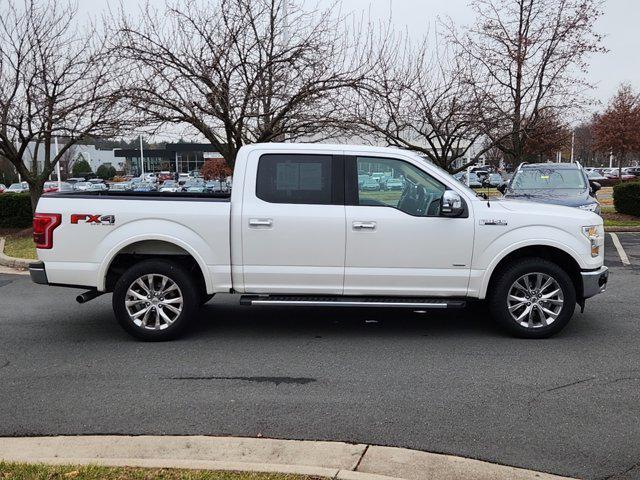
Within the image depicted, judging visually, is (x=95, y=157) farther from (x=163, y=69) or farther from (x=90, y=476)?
(x=90, y=476)

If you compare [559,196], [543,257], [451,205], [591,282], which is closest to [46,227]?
[451,205]

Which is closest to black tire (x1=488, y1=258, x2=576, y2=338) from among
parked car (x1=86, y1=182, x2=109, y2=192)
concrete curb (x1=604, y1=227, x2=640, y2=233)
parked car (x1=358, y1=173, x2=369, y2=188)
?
parked car (x1=358, y1=173, x2=369, y2=188)

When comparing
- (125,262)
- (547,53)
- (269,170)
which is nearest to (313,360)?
(269,170)

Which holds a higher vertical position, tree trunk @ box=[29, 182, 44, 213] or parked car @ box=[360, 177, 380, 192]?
parked car @ box=[360, 177, 380, 192]

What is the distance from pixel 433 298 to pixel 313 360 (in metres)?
1.44

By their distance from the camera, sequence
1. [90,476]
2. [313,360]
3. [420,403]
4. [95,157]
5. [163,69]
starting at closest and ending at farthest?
[90,476]
[420,403]
[313,360]
[163,69]
[95,157]

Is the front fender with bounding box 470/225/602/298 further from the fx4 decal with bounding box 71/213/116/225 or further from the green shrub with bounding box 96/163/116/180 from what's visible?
the green shrub with bounding box 96/163/116/180

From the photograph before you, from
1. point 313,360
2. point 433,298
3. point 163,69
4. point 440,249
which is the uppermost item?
point 163,69

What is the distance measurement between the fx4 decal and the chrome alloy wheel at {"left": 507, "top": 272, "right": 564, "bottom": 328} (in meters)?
4.05

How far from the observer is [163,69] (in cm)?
1180

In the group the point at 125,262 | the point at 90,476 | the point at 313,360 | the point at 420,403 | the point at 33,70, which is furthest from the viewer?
the point at 33,70

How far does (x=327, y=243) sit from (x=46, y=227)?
2794 millimetres

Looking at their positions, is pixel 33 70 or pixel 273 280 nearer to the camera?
pixel 273 280

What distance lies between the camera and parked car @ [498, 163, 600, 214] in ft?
38.2
